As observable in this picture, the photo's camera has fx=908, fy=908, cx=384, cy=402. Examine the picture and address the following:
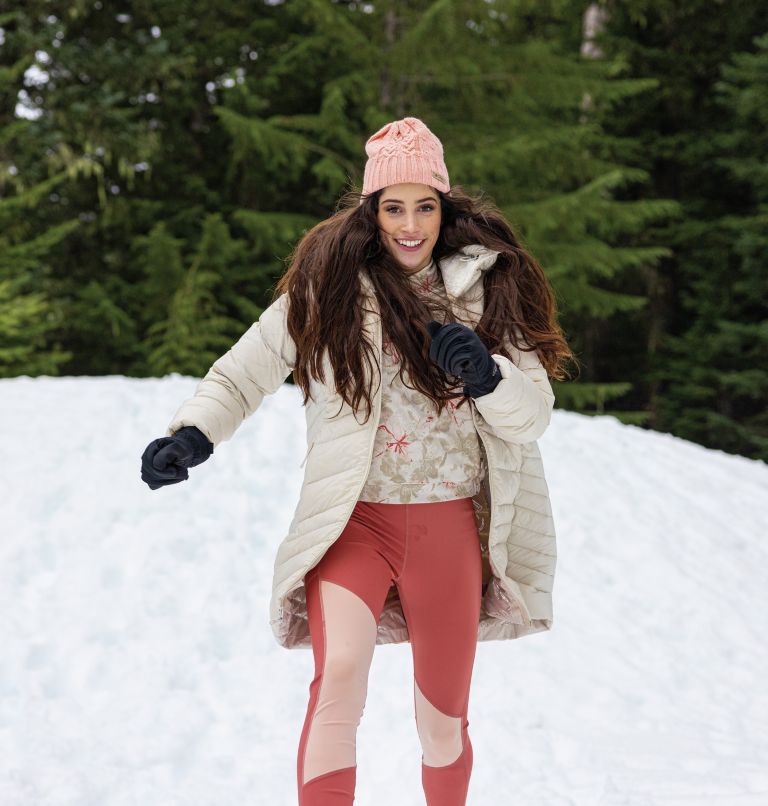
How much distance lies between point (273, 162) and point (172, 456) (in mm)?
10763

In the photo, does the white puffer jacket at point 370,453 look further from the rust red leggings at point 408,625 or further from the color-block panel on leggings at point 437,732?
the color-block panel on leggings at point 437,732

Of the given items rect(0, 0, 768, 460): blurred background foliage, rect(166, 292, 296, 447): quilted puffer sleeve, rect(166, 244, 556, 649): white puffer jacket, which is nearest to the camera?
rect(166, 244, 556, 649): white puffer jacket

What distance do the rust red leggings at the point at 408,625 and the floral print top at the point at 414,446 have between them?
38 millimetres

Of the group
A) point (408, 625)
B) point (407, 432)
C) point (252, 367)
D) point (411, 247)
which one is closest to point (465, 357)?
point (407, 432)

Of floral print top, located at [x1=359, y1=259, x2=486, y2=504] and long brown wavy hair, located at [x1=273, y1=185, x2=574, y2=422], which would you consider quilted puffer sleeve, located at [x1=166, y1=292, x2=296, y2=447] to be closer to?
long brown wavy hair, located at [x1=273, y1=185, x2=574, y2=422]

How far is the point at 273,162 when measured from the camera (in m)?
12.2

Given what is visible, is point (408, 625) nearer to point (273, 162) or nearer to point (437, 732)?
point (437, 732)

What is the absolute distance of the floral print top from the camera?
2.21 metres

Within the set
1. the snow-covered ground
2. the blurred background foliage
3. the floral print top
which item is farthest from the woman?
the blurred background foliage

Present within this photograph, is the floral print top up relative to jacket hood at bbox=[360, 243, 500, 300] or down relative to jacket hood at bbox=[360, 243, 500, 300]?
down

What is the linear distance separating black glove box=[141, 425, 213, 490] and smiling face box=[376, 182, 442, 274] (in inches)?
27.1

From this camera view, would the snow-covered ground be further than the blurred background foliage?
No

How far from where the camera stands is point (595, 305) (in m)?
13.9

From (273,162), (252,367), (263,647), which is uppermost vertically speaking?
(252,367)
